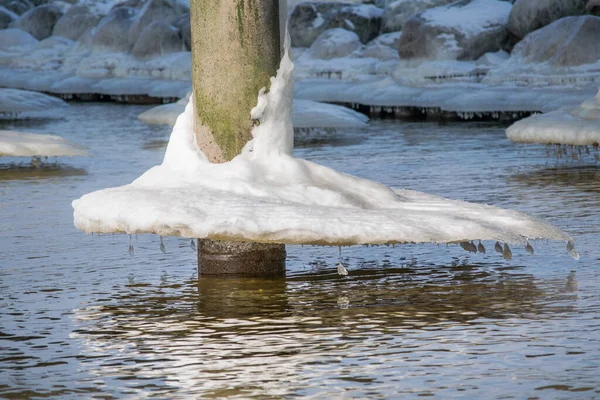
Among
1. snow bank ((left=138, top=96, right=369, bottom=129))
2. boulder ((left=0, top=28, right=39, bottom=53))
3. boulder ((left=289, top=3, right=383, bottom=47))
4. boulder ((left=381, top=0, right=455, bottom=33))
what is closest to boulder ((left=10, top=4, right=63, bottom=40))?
boulder ((left=0, top=28, right=39, bottom=53))

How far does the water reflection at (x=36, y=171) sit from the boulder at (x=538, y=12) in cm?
920

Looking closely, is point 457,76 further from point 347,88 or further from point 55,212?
point 55,212

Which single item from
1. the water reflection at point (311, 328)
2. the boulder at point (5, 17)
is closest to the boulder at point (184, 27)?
the boulder at point (5, 17)

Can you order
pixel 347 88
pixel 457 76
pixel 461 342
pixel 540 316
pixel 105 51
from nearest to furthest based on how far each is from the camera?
pixel 461 342 → pixel 540 316 → pixel 457 76 → pixel 347 88 → pixel 105 51

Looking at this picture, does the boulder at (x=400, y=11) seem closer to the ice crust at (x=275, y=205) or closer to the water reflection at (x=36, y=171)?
the water reflection at (x=36, y=171)

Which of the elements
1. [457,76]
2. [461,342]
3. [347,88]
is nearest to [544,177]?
[461,342]

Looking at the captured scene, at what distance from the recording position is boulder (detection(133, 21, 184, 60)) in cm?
2572

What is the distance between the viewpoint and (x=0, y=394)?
3615 mm

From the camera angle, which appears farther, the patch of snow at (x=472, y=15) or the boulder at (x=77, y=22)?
the boulder at (x=77, y=22)

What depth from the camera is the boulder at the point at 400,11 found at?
22.7 m

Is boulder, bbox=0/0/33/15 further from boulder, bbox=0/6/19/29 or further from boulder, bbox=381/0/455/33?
boulder, bbox=381/0/455/33

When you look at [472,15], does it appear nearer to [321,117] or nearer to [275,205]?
[321,117]

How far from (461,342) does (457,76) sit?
47.6 ft

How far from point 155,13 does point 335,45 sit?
235 inches
